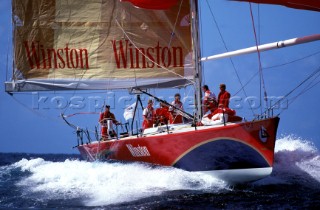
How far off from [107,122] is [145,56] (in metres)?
2.85

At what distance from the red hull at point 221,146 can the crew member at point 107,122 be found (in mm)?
4348

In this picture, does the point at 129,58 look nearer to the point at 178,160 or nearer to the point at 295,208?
the point at 178,160

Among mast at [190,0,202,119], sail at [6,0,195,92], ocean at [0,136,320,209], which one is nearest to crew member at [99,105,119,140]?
sail at [6,0,195,92]

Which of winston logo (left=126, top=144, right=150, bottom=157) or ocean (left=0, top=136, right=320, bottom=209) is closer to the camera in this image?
ocean (left=0, top=136, right=320, bottom=209)

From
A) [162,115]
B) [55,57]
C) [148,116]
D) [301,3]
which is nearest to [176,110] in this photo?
[162,115]

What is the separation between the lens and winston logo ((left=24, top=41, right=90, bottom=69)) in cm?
1427

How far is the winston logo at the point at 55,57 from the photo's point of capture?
46.8 ft

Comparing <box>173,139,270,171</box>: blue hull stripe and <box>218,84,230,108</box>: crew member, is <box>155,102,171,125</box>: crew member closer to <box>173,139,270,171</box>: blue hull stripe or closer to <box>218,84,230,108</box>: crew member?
<box>218,84,230,108</box>: crew member

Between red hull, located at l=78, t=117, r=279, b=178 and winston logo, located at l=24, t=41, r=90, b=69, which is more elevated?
winston logo, located at l=24, t=41, r=90, b=69

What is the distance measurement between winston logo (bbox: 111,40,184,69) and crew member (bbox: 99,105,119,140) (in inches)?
76.6

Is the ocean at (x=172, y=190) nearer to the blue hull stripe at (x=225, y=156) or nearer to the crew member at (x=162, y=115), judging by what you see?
the blue hull stripe at (x=225, y=156)

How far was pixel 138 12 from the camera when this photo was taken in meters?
13.9

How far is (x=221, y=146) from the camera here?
9.59m

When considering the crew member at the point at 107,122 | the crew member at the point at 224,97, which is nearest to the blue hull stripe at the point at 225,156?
the crew member at the point at 224,97
